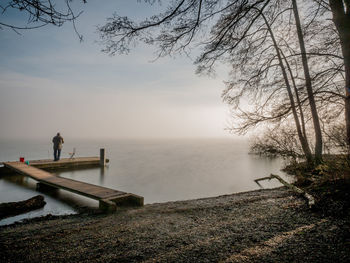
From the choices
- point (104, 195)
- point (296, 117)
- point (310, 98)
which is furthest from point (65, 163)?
point (310, 98)

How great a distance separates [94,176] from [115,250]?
47.6 ft

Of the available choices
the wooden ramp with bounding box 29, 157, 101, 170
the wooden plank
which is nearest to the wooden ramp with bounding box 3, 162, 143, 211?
the wooden plank

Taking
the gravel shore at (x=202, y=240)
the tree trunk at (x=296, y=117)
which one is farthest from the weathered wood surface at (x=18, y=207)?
the tree trunk at (x=296, y=117)

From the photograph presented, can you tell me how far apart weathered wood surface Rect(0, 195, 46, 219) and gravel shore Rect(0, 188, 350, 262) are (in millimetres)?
2759

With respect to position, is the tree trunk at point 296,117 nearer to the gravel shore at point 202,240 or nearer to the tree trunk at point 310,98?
the tree trunk at point 310,98

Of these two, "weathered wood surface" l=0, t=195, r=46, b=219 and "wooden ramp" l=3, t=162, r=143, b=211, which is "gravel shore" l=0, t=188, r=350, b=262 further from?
"weathered wood surface" l=0, t=195, r=46, b=219

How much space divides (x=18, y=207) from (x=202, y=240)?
7.32 metres

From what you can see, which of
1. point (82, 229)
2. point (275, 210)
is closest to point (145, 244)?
point (82, 229)

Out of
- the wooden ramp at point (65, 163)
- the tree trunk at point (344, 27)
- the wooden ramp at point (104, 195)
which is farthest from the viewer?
the wooden ramp at point (65, 163)

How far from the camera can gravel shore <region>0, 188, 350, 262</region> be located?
2279 millimetres

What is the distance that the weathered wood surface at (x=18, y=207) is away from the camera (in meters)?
6.29

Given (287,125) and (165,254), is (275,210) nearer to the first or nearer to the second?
(165,254)

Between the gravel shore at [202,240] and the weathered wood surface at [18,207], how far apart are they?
276 cm

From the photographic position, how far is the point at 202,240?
2855mm
